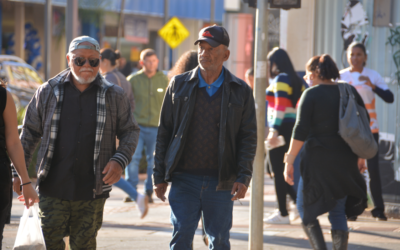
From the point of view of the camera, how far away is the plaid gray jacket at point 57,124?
416cm

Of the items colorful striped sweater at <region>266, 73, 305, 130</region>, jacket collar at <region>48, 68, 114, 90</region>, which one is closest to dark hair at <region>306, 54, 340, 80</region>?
colorful striped sweater at <region>266, 73, 305, 130</region>

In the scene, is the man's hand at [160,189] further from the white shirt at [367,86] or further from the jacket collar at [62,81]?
the white shirt at [367,86]

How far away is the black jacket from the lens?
162 inches

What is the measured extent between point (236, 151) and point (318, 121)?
3.72ft

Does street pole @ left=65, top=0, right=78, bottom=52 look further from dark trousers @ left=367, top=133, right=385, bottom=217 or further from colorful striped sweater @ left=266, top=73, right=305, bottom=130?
dark trousers @ left=367, top=133, right=385, bottom=217

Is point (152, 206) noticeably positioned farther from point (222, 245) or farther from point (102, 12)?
point (102, 12)

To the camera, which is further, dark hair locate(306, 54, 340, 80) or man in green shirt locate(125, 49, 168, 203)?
man in green shirt locate(125, 49, 168, 203)

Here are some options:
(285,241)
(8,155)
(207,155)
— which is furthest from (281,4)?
(8,155)

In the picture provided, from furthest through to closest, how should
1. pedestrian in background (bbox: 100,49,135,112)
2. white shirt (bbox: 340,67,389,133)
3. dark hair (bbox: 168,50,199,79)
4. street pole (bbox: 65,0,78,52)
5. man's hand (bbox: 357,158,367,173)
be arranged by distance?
street pole (bbox: 65,0,78,52) → pedestrian in background (bbox: 100,49,135,112) → white shirt (bbox: 340,67,389,133) → dark hair (bbox: 168,50,199,79) → man's hand (bbox: 357,158,367,173)

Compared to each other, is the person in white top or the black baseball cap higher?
the black baseball cap

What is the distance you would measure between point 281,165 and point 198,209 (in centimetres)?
322

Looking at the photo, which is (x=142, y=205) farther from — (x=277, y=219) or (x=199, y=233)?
(x=277, y=219)

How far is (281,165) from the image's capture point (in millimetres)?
7270

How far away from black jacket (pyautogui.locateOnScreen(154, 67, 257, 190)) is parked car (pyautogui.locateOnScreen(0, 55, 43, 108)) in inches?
520
